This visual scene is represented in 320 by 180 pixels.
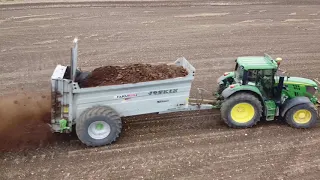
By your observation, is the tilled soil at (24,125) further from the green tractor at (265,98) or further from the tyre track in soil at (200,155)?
the green tractor at (265,98)

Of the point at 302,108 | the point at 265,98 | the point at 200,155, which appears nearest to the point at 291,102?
the point at 302,108

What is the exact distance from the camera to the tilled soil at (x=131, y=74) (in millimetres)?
8234

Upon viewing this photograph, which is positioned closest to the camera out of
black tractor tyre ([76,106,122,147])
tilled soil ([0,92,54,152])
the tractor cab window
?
black tractor tyre ([76,106,122,147])

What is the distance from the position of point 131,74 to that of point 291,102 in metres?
3.72

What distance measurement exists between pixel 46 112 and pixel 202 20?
12502 mm

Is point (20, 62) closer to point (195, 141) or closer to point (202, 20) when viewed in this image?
point (195, 141)

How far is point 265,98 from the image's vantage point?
8828 millimetres

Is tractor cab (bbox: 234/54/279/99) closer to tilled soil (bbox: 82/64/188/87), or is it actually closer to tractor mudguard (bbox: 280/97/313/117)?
tractor mudguard (bbox: 280/97/313/117)

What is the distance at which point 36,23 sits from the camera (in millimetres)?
18547

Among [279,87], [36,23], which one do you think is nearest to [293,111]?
[279,87]

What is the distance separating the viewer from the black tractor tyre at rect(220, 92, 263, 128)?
847cm

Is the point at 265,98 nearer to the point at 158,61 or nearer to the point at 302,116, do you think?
the point at 302,116

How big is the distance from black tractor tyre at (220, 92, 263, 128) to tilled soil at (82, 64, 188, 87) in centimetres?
120

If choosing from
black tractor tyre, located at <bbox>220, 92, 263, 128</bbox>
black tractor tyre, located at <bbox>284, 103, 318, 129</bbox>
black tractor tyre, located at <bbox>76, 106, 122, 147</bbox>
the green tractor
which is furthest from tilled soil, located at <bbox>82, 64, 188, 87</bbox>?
black tractor tyre, located at <bbox>284, 103, 318, 129</bbox>
